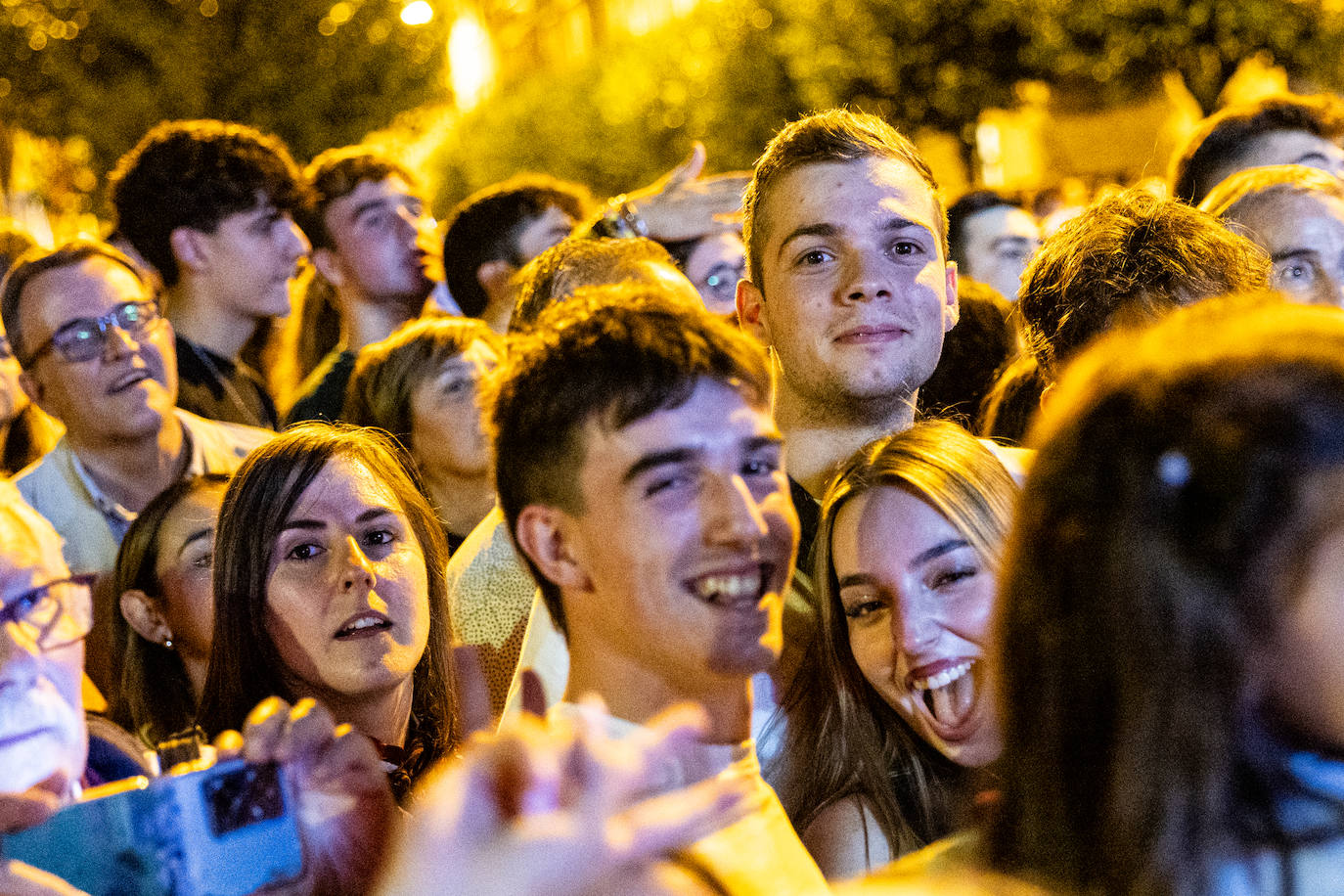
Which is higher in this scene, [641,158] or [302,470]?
[641,158]

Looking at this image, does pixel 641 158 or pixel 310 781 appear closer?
pixel 310 781

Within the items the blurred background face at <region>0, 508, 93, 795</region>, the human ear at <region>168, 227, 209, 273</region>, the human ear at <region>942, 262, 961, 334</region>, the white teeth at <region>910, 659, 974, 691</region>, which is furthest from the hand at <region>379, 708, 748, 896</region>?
the human ear at <region>168, 227, 209, 273</region>

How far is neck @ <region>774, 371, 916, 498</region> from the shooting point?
11.1ft

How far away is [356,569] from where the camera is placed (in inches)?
114

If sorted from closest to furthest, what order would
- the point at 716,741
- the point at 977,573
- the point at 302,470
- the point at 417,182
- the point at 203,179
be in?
the point at 716,741 < the point at 977,573 < the point at 302,470 < the point at 203,179 < the point at 417,182

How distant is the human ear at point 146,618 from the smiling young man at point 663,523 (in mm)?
1749

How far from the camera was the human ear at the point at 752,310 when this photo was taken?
3.63 m

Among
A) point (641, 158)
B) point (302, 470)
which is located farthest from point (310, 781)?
point (641, 158)

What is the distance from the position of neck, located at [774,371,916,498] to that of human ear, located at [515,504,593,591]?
1431 millimetres

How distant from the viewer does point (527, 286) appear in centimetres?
372

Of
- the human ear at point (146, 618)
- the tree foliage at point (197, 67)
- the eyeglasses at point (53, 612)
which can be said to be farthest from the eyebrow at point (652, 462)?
the tree foliage at point (197, 67)

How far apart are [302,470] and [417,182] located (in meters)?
3.29

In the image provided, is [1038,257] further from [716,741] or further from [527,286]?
[716,741]

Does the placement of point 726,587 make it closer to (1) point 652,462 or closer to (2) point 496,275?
(1) point 652,462
